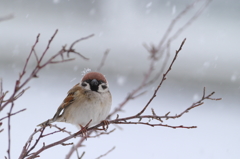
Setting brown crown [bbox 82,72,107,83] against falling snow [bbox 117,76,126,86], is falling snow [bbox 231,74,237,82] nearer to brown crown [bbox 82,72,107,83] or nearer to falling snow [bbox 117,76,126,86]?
falling snow [bbox 117,76,126,86]

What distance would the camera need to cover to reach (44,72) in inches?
298

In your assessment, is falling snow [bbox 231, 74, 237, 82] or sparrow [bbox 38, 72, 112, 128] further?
falling snow [bbox 231, 74, 237, 82]

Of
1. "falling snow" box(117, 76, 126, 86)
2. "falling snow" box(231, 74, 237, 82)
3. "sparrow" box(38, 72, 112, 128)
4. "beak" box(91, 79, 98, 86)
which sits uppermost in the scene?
"falling snow" box(231, 74, 237, 82)

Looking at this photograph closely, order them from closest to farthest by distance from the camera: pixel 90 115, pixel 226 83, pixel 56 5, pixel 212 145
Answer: pixel 90 115, pixel 212 145, pixel 226 83, pixel 56 5

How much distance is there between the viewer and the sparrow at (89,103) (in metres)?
2.20

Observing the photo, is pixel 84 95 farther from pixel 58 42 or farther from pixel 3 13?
pixel 3 13

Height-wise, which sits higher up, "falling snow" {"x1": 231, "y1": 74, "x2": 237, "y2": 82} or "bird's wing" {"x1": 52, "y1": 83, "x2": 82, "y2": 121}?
"falling snow" {"x1": 231, "y1": 74, "x2": 237, "y2": 82}

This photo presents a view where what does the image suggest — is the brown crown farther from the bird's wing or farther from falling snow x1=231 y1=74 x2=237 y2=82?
falling snow x1=231 y1=74 x2=237 y2=82

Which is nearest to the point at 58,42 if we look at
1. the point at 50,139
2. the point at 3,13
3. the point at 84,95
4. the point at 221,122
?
the point at 3,13

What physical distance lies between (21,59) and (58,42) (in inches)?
38.8

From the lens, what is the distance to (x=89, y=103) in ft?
7.27

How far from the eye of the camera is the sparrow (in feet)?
7.21

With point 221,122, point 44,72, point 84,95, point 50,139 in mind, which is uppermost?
point 44,72

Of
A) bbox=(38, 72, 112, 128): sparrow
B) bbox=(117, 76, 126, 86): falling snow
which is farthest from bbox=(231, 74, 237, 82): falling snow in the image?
bbox=(38, 72, 112, 128): sparrow
